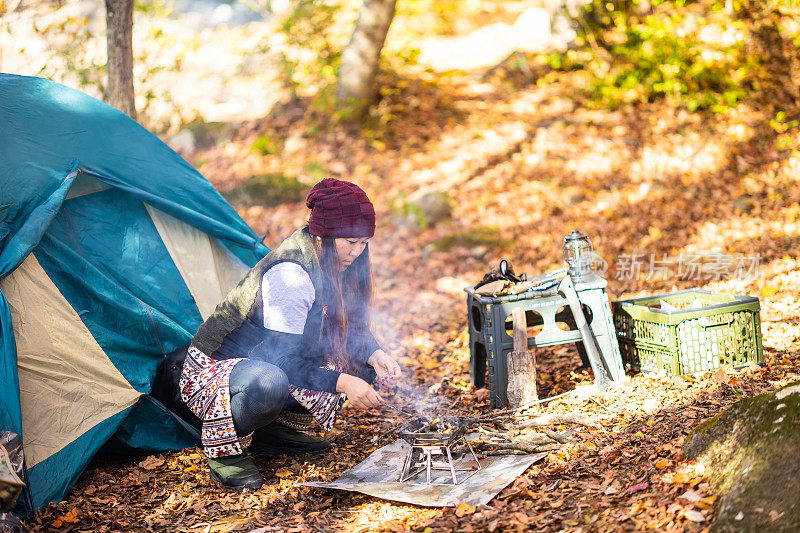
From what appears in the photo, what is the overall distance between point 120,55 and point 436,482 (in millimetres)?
4041

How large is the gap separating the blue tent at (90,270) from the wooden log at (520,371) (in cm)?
172

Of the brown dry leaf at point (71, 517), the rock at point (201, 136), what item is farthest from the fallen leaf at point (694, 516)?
the rock at point (201, 136)

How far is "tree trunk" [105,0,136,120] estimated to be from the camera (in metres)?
5.13

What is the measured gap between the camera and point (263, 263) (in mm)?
3207

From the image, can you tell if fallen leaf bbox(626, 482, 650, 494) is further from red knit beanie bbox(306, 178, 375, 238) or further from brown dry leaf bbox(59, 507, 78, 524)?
brown dry leaf bbox(59, 507, 78, 524)

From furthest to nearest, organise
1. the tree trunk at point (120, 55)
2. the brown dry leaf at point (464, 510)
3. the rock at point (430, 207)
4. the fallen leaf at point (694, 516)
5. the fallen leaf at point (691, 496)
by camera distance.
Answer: the rock at point (430, 207)
the tree trunk at point (120, 55)
the brown dry leaf at point (464, 510)
the fallen leaf at point (691, 496)
the fallen leaf at point (694, 516)

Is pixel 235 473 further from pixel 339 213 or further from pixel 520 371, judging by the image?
pixel 520 371

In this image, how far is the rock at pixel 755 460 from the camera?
2.09 metres

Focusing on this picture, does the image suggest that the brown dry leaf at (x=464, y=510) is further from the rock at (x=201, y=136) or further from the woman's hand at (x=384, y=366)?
the rock at (x=201, y=136)

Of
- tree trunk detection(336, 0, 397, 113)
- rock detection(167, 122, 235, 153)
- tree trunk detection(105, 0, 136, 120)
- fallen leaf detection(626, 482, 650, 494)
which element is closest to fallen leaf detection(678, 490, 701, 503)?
fallen leaf detection(626, 482, 650, 494)

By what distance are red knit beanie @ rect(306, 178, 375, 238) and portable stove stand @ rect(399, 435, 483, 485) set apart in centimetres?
100

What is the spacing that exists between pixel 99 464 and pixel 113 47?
3175 millimetres

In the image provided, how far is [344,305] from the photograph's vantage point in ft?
10.9

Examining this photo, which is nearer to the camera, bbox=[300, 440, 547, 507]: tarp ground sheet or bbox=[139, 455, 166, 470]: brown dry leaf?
bbox=[300, 440, 547, 507]: tarp ground sheet
